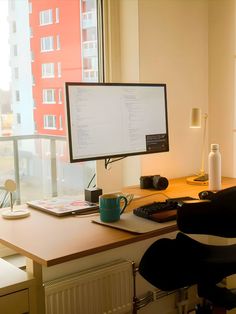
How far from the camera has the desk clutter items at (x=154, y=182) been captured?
2.33m

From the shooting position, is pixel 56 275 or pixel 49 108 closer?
pixel 56 275

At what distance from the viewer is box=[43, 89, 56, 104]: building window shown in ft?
7.97

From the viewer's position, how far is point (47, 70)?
7.93 feet

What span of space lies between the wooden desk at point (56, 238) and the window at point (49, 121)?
0.67 meters

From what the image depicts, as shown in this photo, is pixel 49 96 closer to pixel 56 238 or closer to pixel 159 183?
pixel 159 183

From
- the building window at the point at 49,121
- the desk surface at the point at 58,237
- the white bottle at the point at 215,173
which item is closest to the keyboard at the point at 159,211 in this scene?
the desk surface at the point at 58,237

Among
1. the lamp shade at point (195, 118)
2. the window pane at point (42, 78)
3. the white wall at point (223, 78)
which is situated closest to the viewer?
the window pane at point (42, 78)

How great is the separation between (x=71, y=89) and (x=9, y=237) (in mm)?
721

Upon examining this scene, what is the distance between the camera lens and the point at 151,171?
2.63m

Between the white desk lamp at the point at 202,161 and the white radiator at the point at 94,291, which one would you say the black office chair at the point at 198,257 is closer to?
the white radiator at the point at 94,291

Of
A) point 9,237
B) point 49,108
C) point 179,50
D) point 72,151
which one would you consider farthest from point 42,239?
point 179,50

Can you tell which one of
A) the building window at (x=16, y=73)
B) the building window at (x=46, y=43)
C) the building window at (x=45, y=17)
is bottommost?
the building window at (x=16, y=73)

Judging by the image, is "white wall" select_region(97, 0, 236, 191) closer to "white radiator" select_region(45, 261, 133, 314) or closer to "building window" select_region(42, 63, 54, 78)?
"building window" select_region(42, 63, 54, 78)

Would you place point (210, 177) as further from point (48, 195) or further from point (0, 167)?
point (0, 167)
